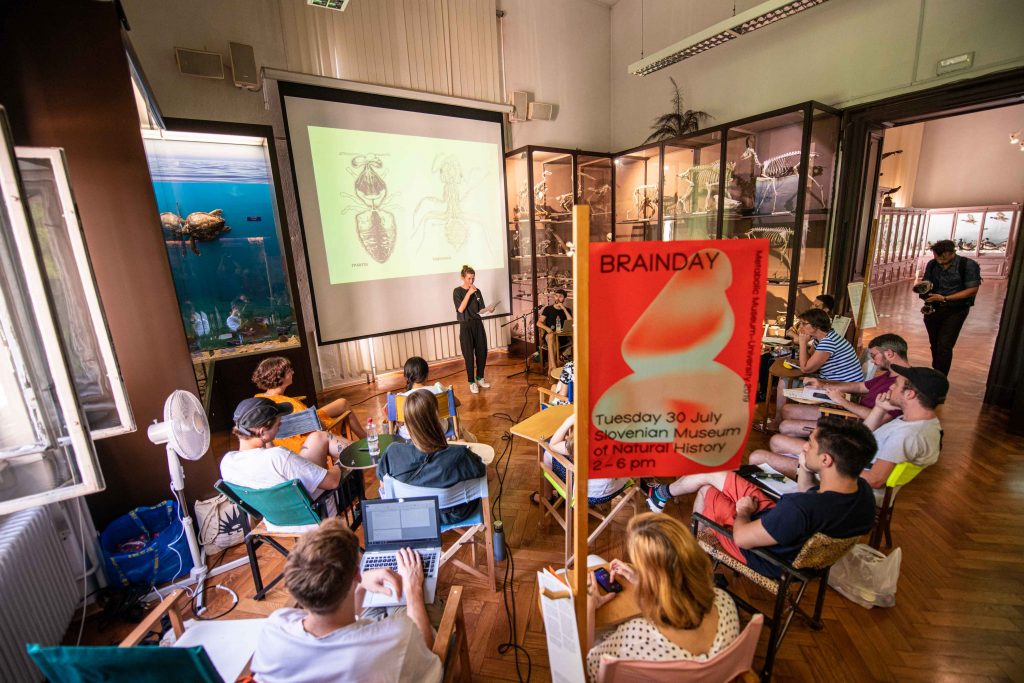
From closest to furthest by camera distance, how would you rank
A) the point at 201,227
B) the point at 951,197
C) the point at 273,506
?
the point at 273,506, the point at 201,227, the point at 951,197

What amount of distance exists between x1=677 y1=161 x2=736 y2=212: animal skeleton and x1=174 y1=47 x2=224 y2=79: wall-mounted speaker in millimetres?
5518

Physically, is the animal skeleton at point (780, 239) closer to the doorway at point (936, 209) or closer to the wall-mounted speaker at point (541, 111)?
the doorway at point (936, 209)

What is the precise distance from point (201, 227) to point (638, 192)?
5643 mm

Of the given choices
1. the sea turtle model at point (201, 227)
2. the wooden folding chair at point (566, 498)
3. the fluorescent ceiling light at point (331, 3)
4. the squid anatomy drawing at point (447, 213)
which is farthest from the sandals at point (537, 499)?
the fluorescent ceiling light at point (331, 3)

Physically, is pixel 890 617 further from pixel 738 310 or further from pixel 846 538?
pixel 738 310

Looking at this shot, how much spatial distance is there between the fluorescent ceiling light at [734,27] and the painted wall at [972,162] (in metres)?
9.17

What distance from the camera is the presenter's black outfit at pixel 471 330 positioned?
536 centimetres

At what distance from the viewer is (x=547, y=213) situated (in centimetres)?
644

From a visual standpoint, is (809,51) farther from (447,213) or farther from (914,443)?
(914,443)

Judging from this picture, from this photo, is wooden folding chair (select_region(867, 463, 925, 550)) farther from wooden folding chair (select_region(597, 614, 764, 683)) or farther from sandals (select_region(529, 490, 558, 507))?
sandals (select_region(529, 490, 558, 507))

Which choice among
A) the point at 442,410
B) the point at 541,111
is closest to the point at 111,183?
the point at 442,410

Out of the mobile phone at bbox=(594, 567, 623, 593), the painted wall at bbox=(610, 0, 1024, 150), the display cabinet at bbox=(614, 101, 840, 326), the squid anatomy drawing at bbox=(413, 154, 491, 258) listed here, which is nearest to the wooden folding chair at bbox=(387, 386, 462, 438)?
the mobile phone at bbox=(594, 567, 623, 593)

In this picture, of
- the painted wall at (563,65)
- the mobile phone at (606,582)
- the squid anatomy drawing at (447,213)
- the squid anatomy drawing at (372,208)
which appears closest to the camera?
the mobile phone at (606,582)

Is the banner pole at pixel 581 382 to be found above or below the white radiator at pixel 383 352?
above
